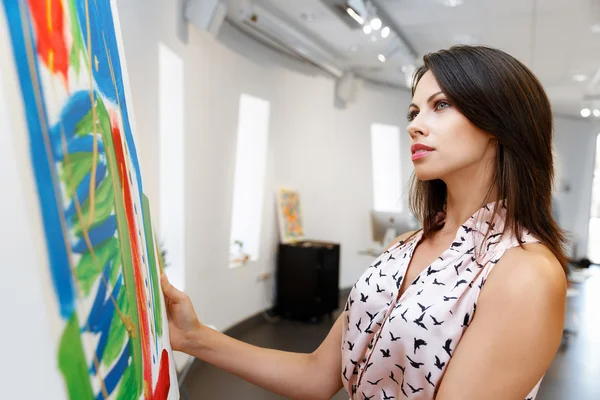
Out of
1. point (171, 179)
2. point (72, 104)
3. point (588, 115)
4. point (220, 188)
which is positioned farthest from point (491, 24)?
point (588, 115)

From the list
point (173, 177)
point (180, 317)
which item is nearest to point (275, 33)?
point (173, 177)

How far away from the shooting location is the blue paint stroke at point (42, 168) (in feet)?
1.17

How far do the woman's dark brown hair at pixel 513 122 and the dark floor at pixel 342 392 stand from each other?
2336mm

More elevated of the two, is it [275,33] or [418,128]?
[275,33]

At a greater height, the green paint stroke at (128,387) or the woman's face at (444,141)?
the woman's face at (444,141)

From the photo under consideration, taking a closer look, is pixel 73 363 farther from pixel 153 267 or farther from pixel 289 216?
pixel 289 216

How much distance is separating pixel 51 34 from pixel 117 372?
32 cm

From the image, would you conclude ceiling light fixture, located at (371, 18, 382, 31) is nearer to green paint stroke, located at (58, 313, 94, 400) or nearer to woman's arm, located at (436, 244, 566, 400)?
woman's arm, located at (436, 244, 566, 400)

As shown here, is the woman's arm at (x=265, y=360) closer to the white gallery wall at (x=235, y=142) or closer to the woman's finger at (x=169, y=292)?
the woman's finger at (x=169, y=292)

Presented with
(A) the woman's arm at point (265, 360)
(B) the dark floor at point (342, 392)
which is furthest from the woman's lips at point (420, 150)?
(B) the dark floor at point (342, 392)

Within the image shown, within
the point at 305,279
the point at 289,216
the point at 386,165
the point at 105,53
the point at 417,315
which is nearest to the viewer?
the point at 105,53

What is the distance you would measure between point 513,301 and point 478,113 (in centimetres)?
36

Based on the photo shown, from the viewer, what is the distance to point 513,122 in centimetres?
102

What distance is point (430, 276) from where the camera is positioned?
1.06m
